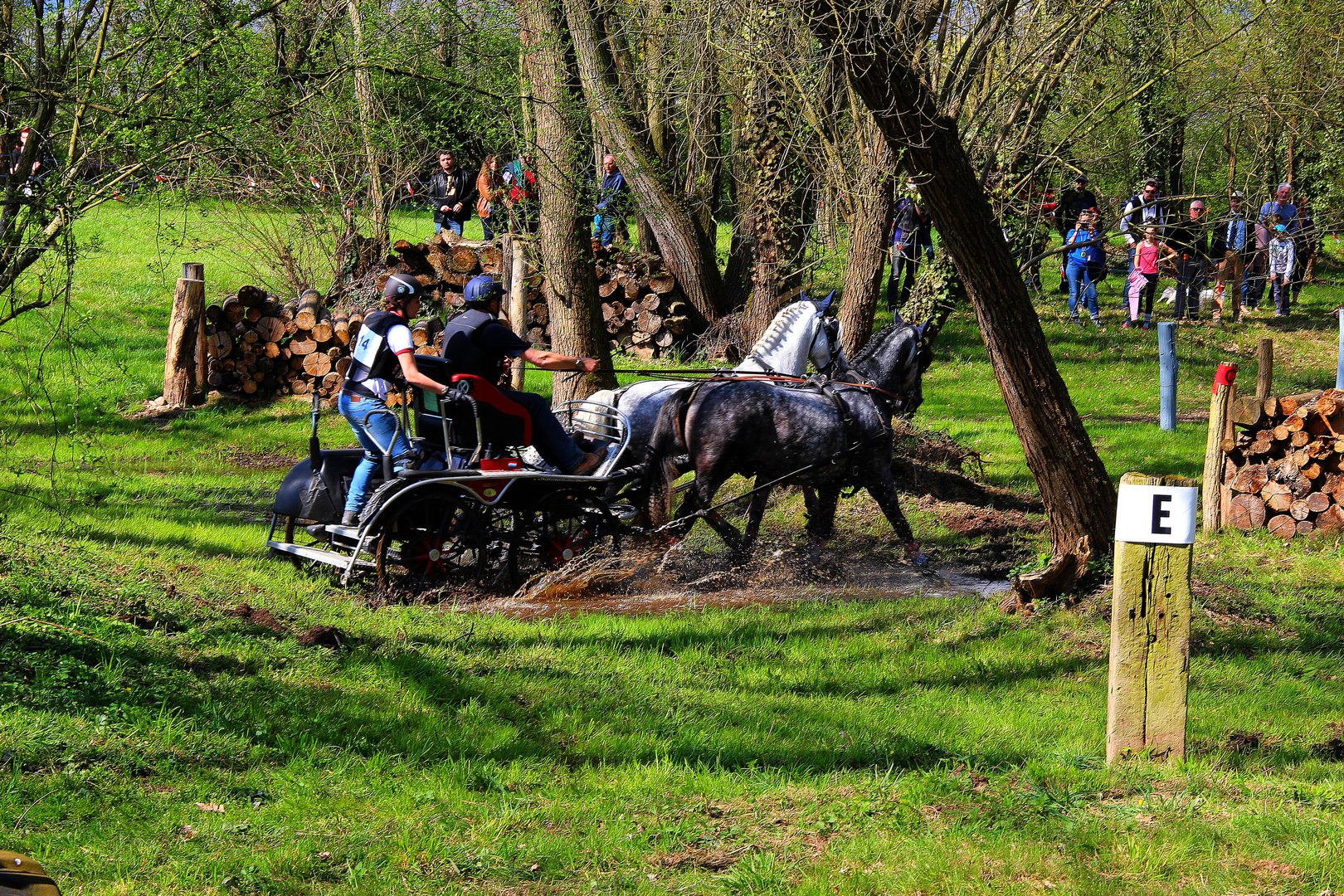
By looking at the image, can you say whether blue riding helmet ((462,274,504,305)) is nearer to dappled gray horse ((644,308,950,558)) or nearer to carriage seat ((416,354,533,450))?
carriage seat ((416,354,533,450))

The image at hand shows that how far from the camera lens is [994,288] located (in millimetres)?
8422

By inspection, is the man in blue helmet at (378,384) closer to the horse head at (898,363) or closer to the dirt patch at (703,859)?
the horse head at (898,363)

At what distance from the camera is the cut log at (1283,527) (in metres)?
10.5

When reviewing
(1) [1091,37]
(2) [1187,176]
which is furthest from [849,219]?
(2) [1187,176]

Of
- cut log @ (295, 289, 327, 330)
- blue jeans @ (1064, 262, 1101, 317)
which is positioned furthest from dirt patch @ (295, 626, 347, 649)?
blue jeans @ (1064, 262, 1101, 317)

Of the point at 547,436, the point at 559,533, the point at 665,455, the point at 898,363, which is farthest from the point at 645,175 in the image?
the point at 559,533

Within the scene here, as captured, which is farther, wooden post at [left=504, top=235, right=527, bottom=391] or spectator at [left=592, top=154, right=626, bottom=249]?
wooden post at [left=504, top=235, right=527, bottom=391]

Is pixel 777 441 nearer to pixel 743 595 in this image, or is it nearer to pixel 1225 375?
pixel 743 595

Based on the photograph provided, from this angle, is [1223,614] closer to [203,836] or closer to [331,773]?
[331,773]

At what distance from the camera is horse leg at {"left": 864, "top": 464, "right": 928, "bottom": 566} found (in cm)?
1023

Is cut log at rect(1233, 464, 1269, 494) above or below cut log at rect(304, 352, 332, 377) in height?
below

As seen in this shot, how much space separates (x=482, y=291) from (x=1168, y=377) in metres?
9.67

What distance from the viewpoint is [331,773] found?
Result: 5168mm

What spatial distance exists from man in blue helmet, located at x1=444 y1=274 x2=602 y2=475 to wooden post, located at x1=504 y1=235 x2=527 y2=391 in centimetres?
574
